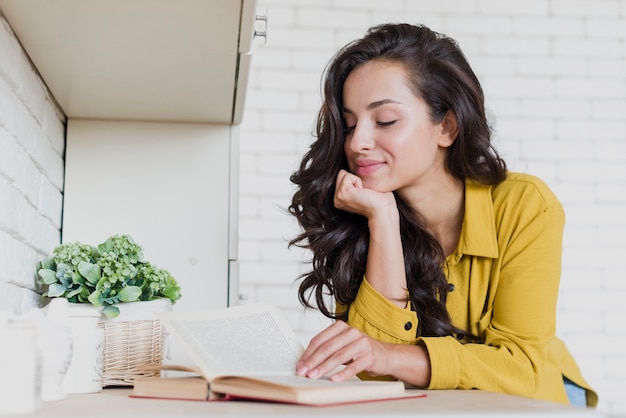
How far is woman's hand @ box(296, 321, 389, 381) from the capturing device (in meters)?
1.12

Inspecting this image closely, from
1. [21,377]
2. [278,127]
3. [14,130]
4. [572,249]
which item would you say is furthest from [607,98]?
[21,377]

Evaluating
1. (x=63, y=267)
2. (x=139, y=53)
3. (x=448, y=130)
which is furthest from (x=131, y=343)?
(x=448, y=130)

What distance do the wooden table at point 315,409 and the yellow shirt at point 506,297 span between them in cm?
49

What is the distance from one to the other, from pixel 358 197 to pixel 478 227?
26 centimetres

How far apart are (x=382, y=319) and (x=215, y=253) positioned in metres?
0.47

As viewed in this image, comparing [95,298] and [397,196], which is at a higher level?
[397,196]

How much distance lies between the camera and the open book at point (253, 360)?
87 cm

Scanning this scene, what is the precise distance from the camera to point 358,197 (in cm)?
170

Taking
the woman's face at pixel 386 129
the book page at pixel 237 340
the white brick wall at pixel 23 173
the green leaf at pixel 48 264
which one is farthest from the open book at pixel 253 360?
the woman's face at pixel 386 129

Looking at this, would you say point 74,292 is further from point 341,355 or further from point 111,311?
point 341,355

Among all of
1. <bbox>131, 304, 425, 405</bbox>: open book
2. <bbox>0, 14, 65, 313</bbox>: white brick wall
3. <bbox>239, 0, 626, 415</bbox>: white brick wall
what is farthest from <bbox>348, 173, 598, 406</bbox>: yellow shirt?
<bbox>239, 0, 626, 415</bbox>: white brick wall

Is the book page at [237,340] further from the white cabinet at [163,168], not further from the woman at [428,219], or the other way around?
the white cabinet at [163,168]

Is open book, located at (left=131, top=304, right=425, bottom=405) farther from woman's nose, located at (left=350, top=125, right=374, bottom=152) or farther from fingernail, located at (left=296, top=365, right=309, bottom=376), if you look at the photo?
woman's nose, located at (left=350, top=125, right=374, bottom=152)

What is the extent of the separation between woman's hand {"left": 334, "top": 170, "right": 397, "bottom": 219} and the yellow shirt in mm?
165
